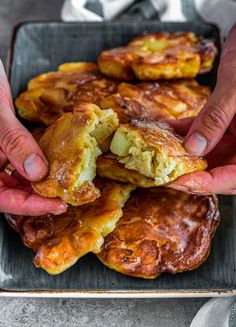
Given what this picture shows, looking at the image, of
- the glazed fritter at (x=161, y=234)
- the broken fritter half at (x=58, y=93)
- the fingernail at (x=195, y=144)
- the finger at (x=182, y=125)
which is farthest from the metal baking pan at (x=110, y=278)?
the broken fritter half at (x=58, y=93)

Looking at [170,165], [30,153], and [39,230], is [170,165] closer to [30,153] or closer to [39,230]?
[30,153]

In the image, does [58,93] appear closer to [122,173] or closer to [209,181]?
[122,173]

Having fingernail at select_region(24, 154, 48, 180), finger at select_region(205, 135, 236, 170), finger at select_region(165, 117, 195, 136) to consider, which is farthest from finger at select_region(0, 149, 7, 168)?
finger at select_region(205, 135, 236, 170)

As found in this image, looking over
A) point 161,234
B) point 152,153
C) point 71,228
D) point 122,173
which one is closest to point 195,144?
point 152,153

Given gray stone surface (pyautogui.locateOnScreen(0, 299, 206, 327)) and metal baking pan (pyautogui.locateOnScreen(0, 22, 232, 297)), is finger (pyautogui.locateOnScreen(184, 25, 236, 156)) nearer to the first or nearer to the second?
metal baking pan (pyautogui.locateOnScreen(0, 22, 232, 297))

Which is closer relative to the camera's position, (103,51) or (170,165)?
(170,165)

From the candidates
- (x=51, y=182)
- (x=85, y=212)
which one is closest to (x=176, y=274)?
(x=85, y=212)

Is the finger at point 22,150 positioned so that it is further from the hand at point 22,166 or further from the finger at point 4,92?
the finger at point 4,92
